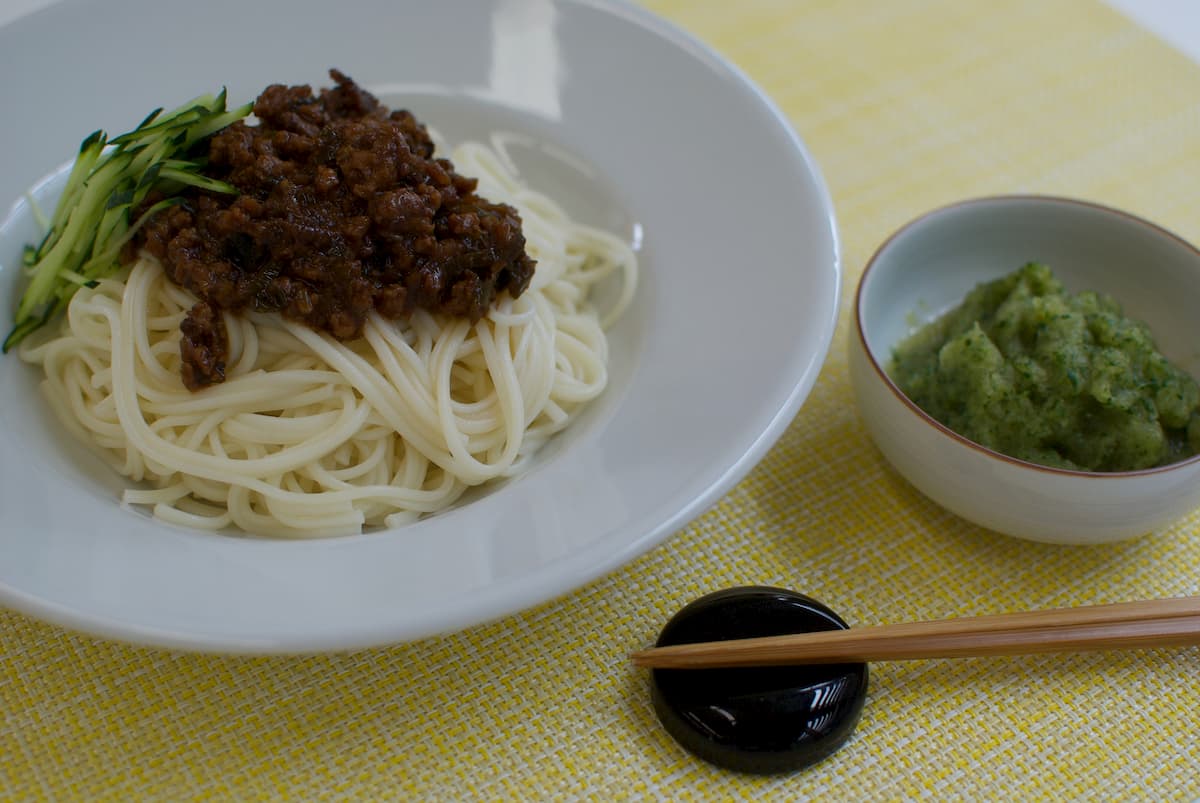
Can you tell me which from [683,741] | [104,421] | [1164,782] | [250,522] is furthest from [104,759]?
[1164,782]

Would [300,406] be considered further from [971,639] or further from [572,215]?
[971,639]

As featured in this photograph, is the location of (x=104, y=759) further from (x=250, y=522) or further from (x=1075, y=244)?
(x=1075, y=244)

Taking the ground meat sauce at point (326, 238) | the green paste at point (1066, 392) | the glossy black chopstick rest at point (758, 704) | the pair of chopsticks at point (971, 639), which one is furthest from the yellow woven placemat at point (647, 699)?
the ground meat sauce at point (326, 238)

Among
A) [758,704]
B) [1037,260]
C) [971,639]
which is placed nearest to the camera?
[758,704]

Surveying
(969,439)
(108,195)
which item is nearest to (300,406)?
(108,195)

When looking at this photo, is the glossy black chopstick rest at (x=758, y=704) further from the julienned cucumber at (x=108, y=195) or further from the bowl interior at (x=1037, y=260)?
the julienned cucumber at (x=108, y=195)
